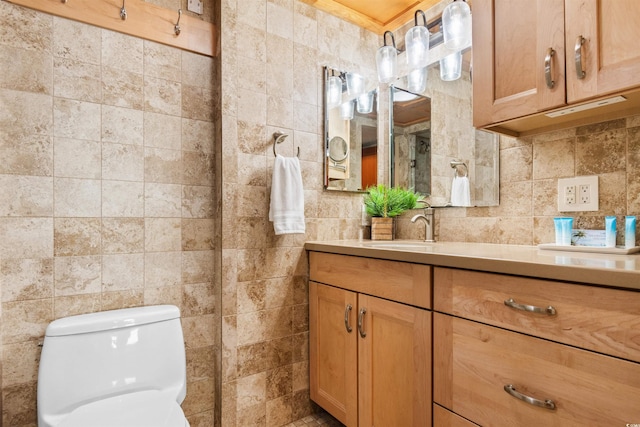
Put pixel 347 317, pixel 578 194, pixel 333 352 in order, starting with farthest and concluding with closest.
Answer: pixel 333 352 < pixel 347 317 < pixel 578 194

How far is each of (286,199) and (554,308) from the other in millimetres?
1155

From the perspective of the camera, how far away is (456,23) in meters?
1.62

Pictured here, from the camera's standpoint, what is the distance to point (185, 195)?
162cm

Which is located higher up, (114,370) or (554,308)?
(554,308)

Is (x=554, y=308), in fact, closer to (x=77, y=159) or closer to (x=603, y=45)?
(x=603, y=45)

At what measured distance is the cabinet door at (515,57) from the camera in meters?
1.10

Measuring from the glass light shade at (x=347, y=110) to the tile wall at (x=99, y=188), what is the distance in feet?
2.49

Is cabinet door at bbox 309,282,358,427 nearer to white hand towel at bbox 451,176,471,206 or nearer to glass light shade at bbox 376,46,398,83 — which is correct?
white hand towel at bbox 451,176,471,206

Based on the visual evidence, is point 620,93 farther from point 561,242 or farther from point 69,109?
point 69,109

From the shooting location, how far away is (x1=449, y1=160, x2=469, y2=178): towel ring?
1.75m

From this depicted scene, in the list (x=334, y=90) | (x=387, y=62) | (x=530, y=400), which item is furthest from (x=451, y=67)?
(x=530, y=400)

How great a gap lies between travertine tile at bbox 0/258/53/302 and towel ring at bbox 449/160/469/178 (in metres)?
1.89

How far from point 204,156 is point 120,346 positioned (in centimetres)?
90

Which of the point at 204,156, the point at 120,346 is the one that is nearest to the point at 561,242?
the point at 204,156
